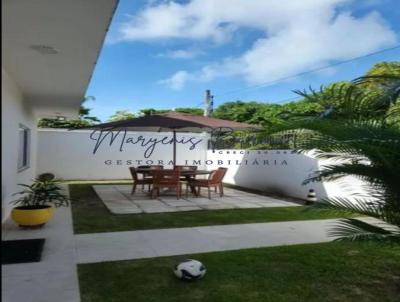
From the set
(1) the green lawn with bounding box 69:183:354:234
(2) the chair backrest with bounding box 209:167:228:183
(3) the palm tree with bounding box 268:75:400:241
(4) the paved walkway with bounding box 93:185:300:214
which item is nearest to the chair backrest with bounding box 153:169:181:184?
(4) the paved walkway with bounding box 93:185:300:214

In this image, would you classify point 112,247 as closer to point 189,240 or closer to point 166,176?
point 189,240

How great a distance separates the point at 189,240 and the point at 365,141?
3.53m

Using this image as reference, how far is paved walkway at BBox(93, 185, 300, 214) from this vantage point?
9.45m

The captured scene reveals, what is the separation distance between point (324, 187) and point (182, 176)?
4.09 m

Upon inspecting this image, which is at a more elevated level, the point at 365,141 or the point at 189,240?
the point at 365,141

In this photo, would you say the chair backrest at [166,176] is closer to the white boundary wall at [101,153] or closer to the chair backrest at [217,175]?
the chair backrest at [217,175]

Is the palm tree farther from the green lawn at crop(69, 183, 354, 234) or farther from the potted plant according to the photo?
the potted plant

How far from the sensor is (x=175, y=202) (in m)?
10.5

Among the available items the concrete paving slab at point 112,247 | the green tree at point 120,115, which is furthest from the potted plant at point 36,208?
the green tree at point 120,115

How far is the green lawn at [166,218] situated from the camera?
292 inches

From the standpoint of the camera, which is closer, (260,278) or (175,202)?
(260,278)

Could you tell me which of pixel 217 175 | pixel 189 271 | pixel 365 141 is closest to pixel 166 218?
pixel 217 175

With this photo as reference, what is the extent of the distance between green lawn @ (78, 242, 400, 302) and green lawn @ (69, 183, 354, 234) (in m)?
1.51

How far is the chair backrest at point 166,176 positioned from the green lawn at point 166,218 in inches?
69.3
